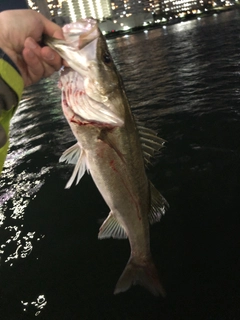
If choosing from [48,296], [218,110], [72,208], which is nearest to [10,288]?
[48,296]

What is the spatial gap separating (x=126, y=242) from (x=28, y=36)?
12.4ft

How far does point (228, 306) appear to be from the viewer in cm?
379

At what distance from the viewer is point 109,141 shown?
7.94ft

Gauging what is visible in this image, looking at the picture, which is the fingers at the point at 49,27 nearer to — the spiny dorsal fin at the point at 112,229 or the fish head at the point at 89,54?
the fish head at the point at 89,54

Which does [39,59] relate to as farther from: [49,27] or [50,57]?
[49,27]

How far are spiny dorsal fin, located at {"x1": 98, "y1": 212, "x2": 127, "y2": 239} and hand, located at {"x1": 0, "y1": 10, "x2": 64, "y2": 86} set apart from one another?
1541 mm

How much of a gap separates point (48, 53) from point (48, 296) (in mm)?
3528

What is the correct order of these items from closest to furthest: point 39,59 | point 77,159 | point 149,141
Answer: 1. point 39,59
2. point 77,159
3. point 149,141

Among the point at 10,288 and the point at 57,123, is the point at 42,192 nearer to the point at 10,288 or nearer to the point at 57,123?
the point at 10,288

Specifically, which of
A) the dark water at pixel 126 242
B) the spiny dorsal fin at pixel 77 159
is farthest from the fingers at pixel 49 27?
the dark water at pixel 126 242

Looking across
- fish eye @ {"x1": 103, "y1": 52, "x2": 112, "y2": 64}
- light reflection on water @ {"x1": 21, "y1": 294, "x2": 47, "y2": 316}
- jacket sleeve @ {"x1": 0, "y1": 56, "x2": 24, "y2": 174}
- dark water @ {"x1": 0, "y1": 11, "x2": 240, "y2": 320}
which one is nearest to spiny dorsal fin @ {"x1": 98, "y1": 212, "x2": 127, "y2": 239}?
jacket sleeve @ {"x1": 0, "y1": 56, "x2": 24, "y2": 174}

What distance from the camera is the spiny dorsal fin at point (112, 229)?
9.41 feet

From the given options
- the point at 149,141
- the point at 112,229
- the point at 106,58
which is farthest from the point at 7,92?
the point at 112,229

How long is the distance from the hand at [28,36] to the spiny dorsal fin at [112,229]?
1.54 metres
